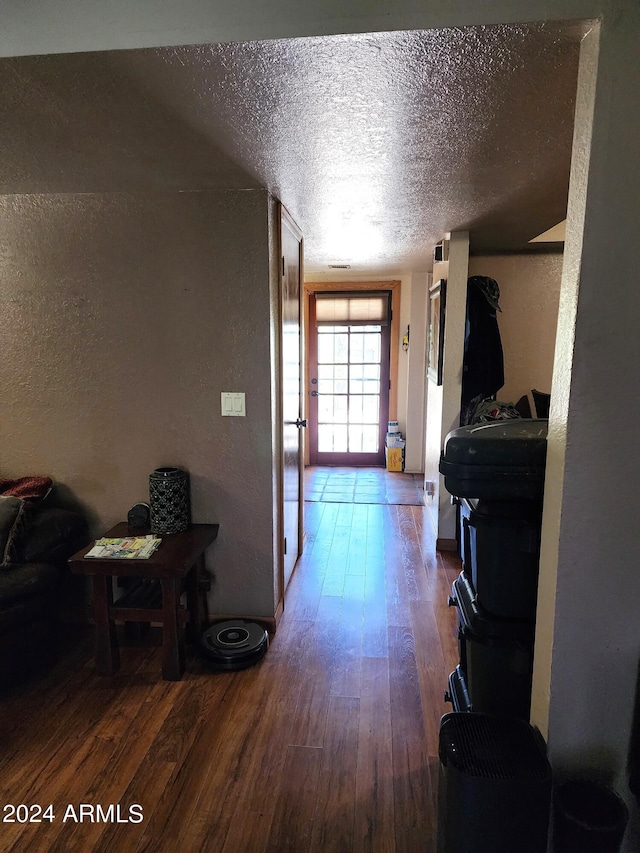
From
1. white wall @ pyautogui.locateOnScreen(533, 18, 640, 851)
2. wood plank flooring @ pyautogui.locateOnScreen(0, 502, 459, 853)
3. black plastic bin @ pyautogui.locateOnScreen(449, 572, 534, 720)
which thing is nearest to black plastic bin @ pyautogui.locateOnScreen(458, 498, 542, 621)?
black plastic bin @ pyautogui.locateOnScreen(449, 572, 534, 720)

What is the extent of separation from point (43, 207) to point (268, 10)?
5.58ft

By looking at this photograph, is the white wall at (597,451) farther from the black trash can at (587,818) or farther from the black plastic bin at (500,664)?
the black plastic bin at (500,664)

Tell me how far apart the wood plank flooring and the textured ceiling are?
2.16 m

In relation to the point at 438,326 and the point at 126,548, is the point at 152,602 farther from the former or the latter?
the point at 438,326

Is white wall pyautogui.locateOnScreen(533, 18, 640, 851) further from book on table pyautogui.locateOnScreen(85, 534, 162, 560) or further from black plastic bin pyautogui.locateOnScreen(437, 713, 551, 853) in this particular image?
book on table pyautogui.locateOnScreen(85, 534, 162, 560)

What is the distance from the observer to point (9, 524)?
7.19 ft

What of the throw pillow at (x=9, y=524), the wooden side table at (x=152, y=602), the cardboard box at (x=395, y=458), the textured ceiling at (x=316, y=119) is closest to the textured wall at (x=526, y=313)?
the textured ceiling at (x=316, y=119)

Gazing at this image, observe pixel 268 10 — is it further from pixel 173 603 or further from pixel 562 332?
pixel 173 603

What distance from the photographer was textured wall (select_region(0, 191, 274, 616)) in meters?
2.28

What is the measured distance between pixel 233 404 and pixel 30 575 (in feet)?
3.86

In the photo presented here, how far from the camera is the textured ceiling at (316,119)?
3.84 feet

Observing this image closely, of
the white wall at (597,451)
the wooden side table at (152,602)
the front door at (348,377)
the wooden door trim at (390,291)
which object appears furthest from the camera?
the front door at (348,377)

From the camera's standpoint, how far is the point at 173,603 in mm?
2107

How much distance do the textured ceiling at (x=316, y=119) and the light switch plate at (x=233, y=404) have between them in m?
0.95
